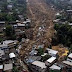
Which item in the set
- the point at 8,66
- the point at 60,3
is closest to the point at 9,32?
the point at 8,66

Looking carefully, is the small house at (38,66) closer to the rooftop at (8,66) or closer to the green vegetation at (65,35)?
the rooftop at (8,66)

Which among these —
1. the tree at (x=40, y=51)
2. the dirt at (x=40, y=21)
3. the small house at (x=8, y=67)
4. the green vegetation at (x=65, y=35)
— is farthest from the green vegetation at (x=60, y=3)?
the small house at (x=8, y=67)

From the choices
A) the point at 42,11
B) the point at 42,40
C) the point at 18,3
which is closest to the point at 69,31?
the point at 42,40

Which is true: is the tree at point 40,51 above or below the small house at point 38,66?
above

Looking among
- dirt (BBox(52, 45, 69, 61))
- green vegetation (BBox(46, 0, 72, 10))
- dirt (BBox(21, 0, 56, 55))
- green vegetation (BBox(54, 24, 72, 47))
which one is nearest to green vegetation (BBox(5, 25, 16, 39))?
dirt (BBox(21, 0, 56, 55))

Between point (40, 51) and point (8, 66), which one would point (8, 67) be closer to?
point (8, 66)

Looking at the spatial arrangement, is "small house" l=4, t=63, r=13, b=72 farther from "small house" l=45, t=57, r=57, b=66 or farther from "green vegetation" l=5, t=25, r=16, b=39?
"green vegetation" l=5, t=25, r=16, b=39

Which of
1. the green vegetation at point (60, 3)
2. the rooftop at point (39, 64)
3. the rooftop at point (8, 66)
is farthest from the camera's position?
the green vegetation at point (60, 3)

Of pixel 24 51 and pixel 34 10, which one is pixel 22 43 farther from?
pixel 34 10
